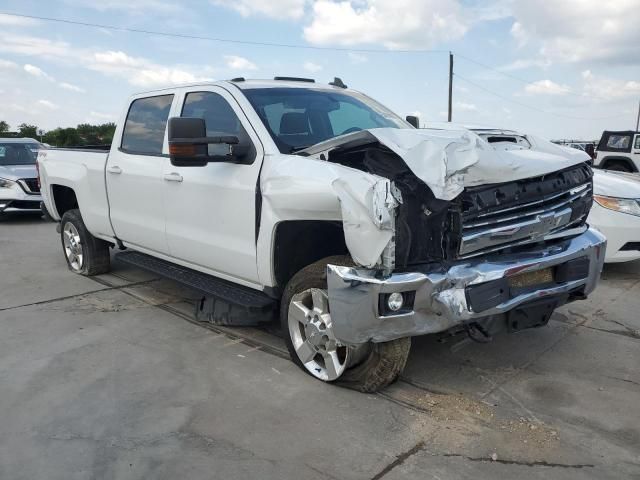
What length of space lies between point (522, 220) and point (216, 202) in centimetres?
214

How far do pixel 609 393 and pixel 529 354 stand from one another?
691 millimetres

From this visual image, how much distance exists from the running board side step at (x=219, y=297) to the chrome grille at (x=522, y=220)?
155 cm

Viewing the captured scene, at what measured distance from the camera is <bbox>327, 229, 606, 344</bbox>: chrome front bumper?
3082 mm

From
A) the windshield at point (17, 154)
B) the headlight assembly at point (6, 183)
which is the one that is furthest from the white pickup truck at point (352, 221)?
the windshield at point (17, 154)

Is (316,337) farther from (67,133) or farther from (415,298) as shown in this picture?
(67,133)

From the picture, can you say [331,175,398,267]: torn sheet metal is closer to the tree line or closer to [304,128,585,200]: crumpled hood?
[304,128,585,200]: crumpled hood

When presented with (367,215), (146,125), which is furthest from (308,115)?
(146,125)

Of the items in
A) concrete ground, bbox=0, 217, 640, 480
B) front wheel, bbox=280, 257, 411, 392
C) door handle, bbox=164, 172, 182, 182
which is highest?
door handle, bbox=164, 172, 182, 182

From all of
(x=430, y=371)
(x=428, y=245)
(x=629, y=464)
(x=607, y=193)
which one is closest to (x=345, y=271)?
(x=428, y=245)

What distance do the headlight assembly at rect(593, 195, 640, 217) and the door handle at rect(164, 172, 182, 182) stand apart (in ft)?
14.9

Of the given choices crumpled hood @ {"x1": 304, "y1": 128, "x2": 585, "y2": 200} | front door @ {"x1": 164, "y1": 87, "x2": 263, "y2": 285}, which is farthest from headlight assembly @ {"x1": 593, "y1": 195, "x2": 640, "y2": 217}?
front door @ {"x1": 164, "y1": 87, "x2": 263, "y2": 285}

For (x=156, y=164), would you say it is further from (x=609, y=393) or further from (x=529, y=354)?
(x=609, y=393)

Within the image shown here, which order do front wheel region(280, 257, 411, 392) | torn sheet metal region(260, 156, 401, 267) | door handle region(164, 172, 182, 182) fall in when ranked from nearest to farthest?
torn sheet metal region(260, 156, 401, 267)
front wheel region(280, 257, 411, 392)
door handle region(164, 172, 182, 182)

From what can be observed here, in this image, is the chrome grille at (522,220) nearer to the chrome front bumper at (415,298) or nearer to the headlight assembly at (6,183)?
the chrome front bumper at (415,298)
